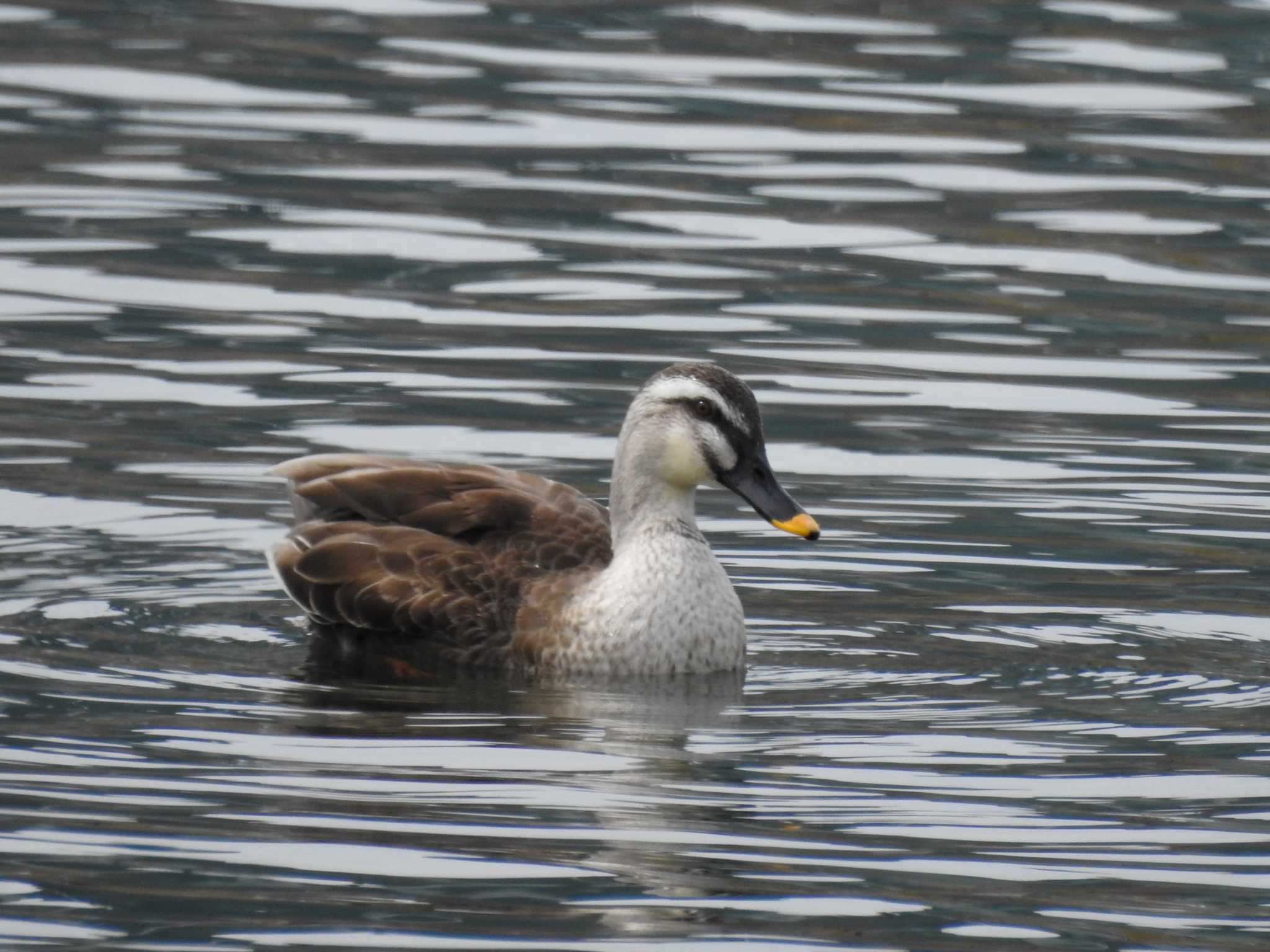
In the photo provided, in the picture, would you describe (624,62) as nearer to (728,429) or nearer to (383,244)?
(383,244)

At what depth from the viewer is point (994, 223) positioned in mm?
17266

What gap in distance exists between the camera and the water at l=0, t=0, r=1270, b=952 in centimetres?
771

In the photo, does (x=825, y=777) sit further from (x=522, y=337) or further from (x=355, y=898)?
(x=522, y=337)

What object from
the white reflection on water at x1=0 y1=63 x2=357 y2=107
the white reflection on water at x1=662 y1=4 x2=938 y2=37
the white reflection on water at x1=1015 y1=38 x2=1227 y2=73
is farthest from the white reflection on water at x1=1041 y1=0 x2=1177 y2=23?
the white reflection on water at x1=0 y1=63 x2=357 y2=107

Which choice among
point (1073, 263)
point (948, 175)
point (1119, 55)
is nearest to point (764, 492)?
point (1073, 263)

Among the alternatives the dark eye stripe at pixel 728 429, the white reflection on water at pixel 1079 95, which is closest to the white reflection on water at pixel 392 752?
the dark eye stripe at pixel 728 429

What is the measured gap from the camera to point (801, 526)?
10172mm

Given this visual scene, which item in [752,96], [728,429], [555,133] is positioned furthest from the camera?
[752,96]

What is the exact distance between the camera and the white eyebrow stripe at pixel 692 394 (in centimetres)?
1027

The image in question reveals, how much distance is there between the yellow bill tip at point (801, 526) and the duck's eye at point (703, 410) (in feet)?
1.44

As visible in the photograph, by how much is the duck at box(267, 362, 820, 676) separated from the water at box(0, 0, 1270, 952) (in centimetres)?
21

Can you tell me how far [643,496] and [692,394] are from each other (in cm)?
44

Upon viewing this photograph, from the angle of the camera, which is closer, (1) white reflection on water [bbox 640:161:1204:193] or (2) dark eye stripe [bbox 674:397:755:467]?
(2) dark eye stripe [bbox 674:397:755:467]

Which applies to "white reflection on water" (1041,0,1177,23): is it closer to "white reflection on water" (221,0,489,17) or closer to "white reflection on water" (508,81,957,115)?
"white reflection on water" (508,81,957,115)
